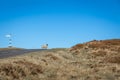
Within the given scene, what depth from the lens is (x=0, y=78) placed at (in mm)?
11523

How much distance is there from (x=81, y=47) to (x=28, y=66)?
18.9 meters

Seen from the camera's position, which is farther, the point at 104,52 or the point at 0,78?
the point at 104,52

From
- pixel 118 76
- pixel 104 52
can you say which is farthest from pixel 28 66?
pixel 104 52

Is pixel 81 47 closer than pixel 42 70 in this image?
No

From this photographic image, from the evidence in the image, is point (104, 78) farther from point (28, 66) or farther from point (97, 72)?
point (28, 66)

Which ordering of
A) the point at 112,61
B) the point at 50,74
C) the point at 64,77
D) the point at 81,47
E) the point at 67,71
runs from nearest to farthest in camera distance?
the point at 64,77 → the point at 50,74 → the point at 67,71 → the point at 112,61 → the point at 81,47

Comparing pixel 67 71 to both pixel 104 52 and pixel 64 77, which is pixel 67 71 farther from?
pixel 104 52

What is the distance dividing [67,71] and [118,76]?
2.65 meters

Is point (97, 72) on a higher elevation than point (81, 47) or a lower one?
lower

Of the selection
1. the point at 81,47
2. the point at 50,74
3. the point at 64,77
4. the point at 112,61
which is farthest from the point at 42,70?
the point at 81,47

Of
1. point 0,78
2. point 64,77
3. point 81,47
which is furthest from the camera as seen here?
point 81,47

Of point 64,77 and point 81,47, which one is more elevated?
point 81,47

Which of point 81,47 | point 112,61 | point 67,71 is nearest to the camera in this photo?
point 67,71

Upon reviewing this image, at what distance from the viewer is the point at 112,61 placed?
1831 centimetres
